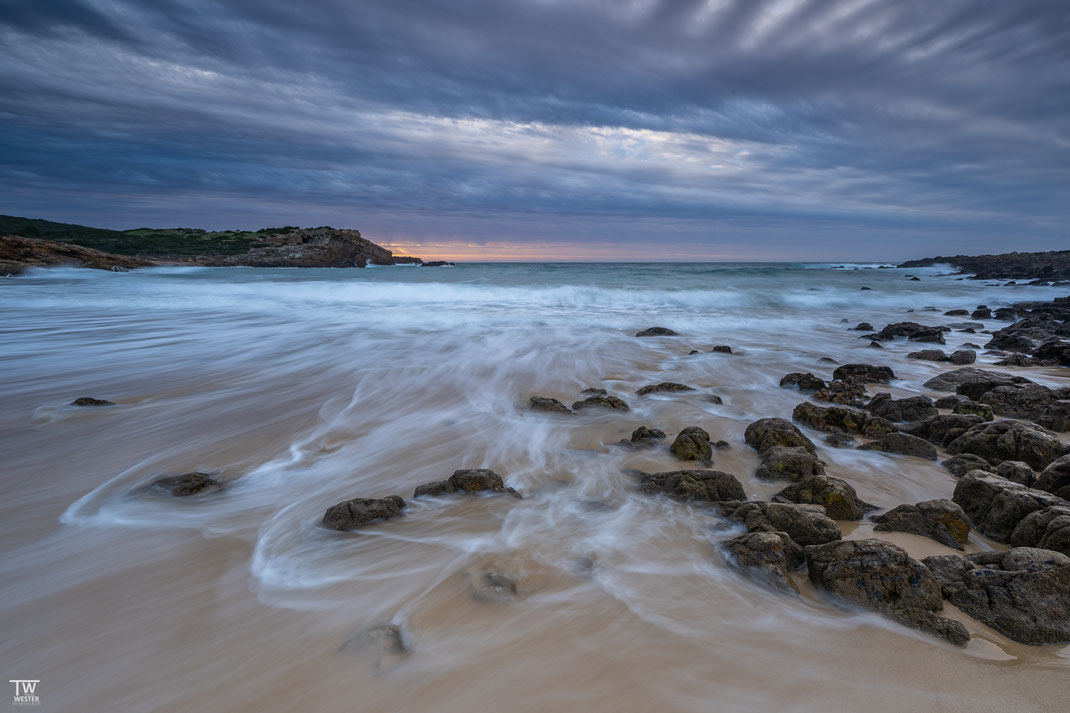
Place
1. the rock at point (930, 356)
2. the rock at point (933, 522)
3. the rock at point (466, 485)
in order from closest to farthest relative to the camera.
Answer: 1. the rock at point (933, 522)
2. the rock at point (466, 485)
3. the rock at point (930, 356)

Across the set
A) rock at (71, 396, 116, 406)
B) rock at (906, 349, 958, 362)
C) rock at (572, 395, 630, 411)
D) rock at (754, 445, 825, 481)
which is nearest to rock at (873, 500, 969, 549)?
rock at (754, 445, 825, 481)

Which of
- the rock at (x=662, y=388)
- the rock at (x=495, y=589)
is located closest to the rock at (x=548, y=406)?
the rock at (x=662, y=388)

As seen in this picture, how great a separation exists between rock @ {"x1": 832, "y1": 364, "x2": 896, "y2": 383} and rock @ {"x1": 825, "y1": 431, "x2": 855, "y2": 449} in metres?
3.31

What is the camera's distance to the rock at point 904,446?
4422mm

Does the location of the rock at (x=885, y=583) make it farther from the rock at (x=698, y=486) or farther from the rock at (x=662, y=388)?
the rock at (x=662, y=388)

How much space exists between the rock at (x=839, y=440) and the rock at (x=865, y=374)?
10.9 ft

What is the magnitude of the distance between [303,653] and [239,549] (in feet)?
3.91

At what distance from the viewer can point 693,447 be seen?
430cm

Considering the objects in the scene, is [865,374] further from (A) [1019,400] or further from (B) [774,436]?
(B) [774,436]

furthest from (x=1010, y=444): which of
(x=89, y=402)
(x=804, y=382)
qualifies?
(x=89, y=402)

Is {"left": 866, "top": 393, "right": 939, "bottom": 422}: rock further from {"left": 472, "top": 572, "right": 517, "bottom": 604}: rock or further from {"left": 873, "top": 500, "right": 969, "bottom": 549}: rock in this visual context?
{"left": 472, "top": 572, "right": 517, "bottom": 604}: rock

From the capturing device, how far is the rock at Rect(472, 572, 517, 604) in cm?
252

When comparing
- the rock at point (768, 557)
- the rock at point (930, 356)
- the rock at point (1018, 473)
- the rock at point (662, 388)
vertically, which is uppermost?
the rock at point (930, 356)

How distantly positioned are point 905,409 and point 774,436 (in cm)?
212
